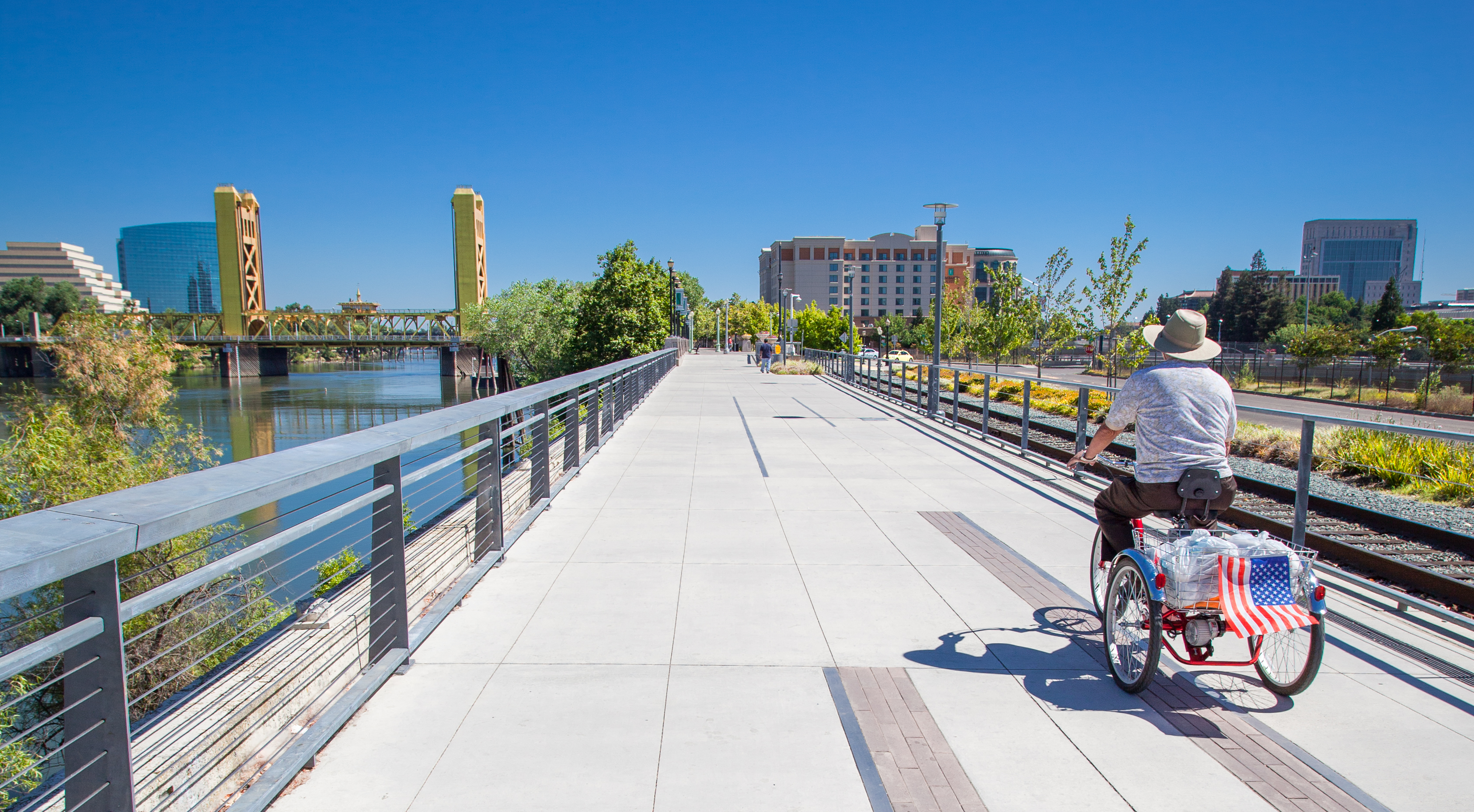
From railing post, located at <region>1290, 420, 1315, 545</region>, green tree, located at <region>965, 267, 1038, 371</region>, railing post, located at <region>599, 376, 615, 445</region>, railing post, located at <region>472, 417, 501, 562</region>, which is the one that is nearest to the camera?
railing post, located at <region>1290, 420, 1315, 545</region>

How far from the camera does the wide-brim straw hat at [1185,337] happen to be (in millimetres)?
3734

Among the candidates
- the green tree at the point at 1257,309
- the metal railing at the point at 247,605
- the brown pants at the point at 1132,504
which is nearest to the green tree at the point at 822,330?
the green tree at the point at 1257,309

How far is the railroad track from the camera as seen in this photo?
19.6ft

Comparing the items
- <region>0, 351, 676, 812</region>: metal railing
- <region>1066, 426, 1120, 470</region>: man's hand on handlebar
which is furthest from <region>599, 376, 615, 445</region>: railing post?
<region>1066, 426, 1120, 470</region>: man's hand on handlebar

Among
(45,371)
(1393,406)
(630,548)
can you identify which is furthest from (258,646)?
(45,371)

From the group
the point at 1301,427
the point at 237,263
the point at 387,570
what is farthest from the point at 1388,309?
the point at 237,263

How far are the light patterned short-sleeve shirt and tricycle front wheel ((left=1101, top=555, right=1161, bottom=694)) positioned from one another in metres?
0.47

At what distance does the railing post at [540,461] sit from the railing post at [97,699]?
495 cm

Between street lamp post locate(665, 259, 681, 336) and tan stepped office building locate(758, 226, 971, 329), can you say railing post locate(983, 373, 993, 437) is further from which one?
tan stepped office building locate(758, 226, 971, 329)

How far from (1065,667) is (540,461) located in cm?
477

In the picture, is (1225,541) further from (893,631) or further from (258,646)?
(258,646)

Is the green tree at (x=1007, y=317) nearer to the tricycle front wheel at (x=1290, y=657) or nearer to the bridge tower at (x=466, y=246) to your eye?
the tricycle front wheel at (x=1290, y=657)

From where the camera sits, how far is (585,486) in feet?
27.0

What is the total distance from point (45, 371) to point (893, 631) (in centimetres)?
11478
